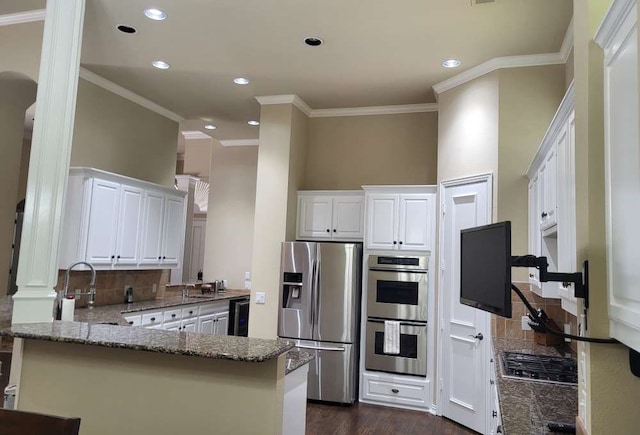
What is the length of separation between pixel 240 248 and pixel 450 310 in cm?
374

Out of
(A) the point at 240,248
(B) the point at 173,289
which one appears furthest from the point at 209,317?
(A) the point at 240,248

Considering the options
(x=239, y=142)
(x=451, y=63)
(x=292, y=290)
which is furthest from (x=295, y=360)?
(x=239, y=142)

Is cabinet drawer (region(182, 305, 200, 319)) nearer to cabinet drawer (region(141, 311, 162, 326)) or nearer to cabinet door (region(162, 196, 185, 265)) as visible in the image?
cabinet drawer (region(141, 311, 162, 326))

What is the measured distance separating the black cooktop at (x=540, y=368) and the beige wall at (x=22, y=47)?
463 cm

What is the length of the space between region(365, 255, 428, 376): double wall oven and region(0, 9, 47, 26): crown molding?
157 inches

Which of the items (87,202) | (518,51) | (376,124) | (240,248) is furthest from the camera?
(240,248)

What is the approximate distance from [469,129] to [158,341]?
3.51 meters

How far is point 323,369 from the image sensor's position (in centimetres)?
496

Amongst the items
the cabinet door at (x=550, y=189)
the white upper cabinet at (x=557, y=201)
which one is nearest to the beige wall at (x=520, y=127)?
the white upper cabinet at (x=557, y=201)

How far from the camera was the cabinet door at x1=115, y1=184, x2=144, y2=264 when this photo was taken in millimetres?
4871

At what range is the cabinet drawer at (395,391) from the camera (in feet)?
15.6

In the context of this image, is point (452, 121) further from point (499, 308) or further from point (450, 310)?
point (499, 308)

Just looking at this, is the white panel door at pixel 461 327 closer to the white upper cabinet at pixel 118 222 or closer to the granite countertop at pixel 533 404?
the granite countertop at pixel 533 404

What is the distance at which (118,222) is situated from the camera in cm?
484
